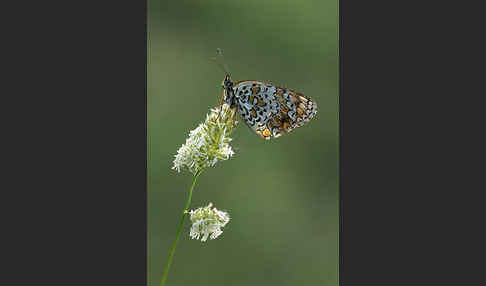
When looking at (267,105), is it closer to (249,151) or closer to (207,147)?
(207,147)

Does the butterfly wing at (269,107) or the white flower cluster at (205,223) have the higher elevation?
the butterfly wing at (269,107)

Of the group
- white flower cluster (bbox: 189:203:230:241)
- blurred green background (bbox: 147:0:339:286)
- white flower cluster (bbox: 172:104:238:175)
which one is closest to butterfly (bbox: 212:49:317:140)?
white flower cluster (bbox: 172:104:238:175)

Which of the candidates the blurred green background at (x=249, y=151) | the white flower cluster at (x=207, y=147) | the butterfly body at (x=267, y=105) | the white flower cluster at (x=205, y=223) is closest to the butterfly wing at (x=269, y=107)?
the butterfly body at (x=267, y=105)

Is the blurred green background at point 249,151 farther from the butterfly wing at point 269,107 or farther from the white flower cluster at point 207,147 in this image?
the white flower cluster at point 207,147

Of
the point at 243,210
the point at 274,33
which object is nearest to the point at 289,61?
the point at 274,33

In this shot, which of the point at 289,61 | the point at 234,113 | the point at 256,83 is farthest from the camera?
the point at 289,61

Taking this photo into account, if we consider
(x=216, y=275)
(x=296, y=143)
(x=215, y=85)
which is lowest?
(x=216, y=275)

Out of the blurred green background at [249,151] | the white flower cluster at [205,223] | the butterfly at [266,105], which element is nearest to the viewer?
the white flower cluster at [205,223]

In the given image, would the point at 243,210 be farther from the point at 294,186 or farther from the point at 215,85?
the point at 215,85
